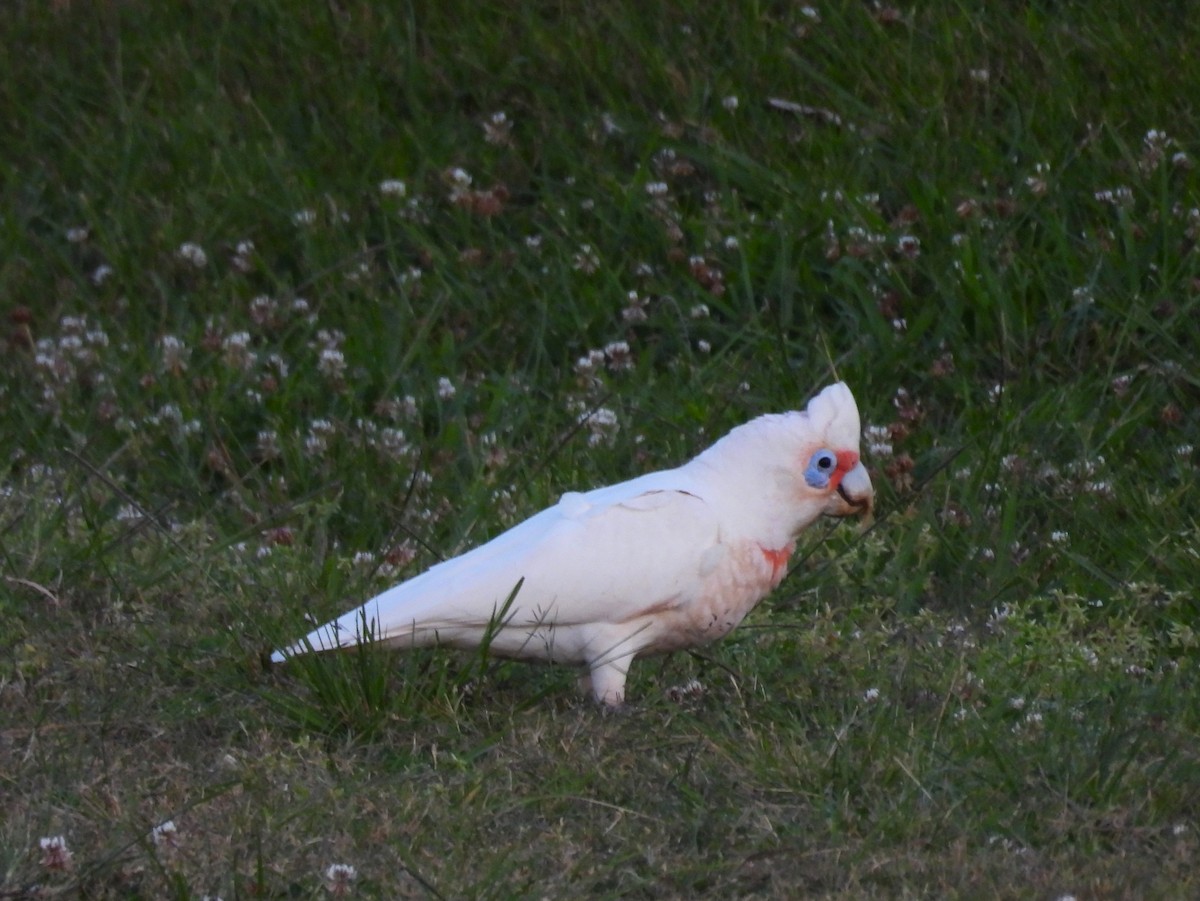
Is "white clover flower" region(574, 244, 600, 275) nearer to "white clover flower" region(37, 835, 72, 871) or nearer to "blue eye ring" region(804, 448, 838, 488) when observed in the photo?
"blue eye ring" region(804, 448, 838, 488)

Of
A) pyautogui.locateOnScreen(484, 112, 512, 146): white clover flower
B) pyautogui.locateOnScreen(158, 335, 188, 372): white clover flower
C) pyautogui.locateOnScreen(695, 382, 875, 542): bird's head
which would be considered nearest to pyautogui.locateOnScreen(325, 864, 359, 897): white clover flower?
pyautogui.locateOnScreen(695, 382, 875, 542): bird's head

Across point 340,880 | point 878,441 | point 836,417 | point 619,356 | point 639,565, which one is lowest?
point 878,441

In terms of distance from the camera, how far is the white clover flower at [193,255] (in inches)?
239

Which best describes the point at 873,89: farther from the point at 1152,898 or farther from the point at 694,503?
the point at 1152,898

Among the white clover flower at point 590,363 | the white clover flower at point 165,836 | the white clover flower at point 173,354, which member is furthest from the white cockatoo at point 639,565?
the white clover flower at point 173,354

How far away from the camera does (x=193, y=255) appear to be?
20.0 ft

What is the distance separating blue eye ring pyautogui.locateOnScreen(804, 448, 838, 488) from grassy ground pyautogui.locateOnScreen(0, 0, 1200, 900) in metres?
0.42

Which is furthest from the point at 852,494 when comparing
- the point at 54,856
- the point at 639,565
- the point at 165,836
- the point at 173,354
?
the point at 173,354

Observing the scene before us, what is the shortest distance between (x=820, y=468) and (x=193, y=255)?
307 cm

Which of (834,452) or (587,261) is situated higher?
(834,452)

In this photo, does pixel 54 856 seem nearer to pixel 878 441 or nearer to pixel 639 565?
pixel 639 565

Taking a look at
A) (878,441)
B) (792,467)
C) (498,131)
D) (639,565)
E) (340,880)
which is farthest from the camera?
(498,131)

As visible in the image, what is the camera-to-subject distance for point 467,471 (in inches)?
199

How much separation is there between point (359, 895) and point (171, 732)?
0.85 metres
